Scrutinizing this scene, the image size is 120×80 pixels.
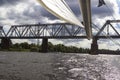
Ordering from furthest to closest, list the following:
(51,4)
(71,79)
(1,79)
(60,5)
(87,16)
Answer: (71,79) → (1,79) → (87,16) → (60,5) → (51,4)

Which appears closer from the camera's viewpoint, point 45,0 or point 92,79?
point 45,0

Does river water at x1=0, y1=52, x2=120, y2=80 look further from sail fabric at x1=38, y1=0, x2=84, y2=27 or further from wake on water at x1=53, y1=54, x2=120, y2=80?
sail fabric at x1=38, y1=0, x2=84, y2=27

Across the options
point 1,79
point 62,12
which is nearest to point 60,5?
point 62,12

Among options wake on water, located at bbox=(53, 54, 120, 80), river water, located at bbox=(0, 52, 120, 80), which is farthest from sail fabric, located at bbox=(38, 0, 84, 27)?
wake on water, located at bbox=(53, 54, 120, 80)

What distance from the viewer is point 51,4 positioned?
28.8 ft

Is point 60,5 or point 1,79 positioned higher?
point 60,5

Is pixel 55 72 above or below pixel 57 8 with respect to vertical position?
below

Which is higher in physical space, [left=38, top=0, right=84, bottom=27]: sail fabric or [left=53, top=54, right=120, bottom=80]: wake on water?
[left=38, top=0, right=84, bottom=27]: sail fabric

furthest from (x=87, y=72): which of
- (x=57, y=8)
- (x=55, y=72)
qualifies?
(x=57, y=8)

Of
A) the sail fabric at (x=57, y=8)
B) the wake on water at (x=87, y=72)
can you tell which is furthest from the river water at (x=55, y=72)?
the sail fabric at (x=57, y=8)

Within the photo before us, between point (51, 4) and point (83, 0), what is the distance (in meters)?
1.12

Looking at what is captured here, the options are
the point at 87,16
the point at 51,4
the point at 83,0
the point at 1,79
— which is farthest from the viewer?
the point at 1,79

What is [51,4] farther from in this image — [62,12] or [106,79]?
[106,79]

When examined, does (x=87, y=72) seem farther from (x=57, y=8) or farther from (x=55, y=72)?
(x=57, y=8)
